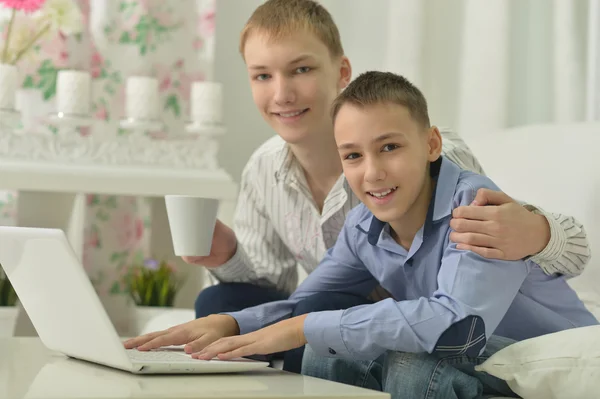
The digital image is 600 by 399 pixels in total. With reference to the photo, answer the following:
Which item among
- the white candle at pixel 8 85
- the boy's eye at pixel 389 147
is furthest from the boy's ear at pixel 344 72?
the white candle at pixel 8 85

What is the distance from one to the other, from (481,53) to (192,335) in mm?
A: 1640

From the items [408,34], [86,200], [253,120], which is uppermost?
[408,34]

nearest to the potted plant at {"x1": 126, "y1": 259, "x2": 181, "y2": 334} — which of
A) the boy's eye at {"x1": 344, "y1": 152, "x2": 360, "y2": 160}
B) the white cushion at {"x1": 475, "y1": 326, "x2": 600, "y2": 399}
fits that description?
the boy's eye at {"x1": 344, "y1": 152, "x2": 360, "y2": 160}

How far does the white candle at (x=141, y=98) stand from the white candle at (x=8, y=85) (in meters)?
0.32

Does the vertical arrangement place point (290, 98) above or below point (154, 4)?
below

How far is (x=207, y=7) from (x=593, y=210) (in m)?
1.46

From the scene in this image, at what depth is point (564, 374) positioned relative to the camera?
113 cm

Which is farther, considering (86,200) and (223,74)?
(223,74)

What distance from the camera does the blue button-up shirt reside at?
1.18 m

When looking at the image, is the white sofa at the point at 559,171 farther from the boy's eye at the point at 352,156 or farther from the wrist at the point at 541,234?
the boy's eye at the point at 352,156

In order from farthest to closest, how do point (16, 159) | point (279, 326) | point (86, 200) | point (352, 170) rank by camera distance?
point (86, 200) → point (16, 159) → point (352, 170) → point (279, 326)

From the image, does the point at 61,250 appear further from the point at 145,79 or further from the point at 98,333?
the point at 145,79

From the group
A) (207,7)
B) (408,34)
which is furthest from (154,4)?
(408,34)

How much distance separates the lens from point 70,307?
1.12 m
